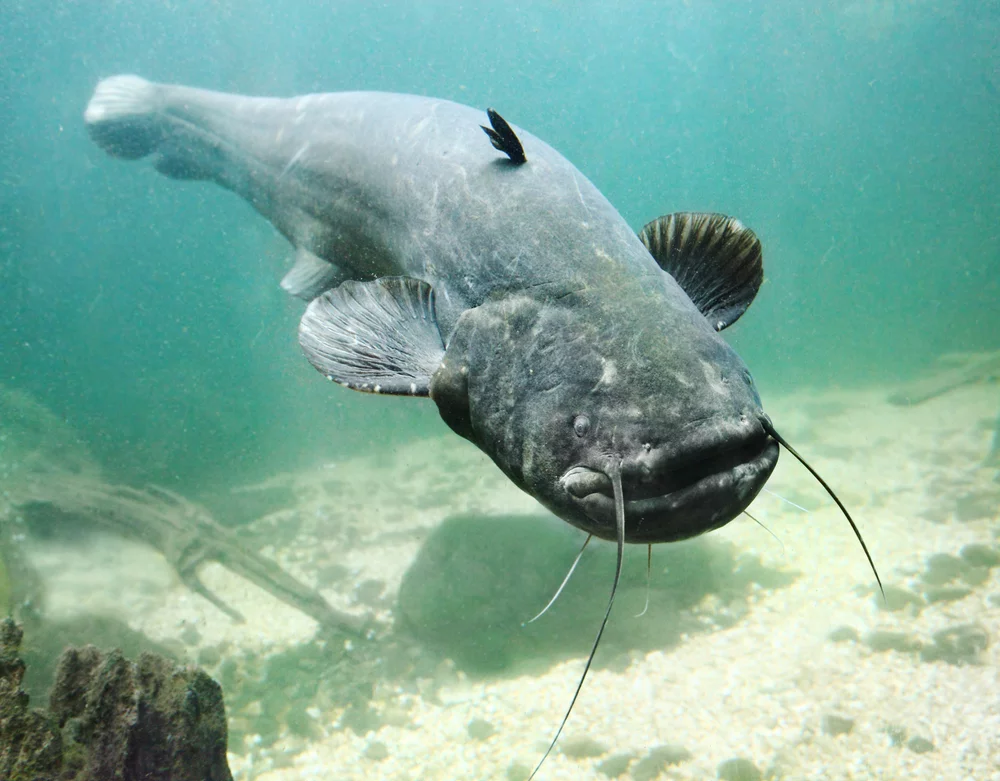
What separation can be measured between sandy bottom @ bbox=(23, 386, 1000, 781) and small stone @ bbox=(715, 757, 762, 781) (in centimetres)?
5

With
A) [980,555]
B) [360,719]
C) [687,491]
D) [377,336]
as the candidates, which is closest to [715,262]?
[687,491]

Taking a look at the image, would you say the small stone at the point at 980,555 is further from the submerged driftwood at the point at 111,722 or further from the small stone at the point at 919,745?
the submerged driftwood at the point at 111,722

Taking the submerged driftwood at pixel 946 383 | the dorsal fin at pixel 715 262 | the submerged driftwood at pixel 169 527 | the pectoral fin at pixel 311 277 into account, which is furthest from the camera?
the submerged driftwood at pixel 946 383

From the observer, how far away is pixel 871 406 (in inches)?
543

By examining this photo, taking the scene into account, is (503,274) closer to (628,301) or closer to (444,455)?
(628,301)

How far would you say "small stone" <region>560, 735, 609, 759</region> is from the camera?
3.52 m

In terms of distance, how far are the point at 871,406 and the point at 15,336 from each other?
5153 centimetres

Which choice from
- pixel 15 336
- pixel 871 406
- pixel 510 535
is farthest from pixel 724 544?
pixel 15 336

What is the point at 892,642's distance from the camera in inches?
168

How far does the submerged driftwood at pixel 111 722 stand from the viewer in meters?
1.79

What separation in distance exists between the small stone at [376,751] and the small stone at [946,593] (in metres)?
4.65

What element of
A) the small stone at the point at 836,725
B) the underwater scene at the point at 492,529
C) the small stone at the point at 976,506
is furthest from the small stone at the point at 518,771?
the small stone at the point at 976,506

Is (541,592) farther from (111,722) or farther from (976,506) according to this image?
(976,506)

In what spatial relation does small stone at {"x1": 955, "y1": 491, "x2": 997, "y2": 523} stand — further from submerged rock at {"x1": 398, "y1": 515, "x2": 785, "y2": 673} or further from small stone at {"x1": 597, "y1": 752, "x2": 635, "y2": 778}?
small stone at {"x1": 597, "y1": 752, "x2": 635, "y2": 778}
